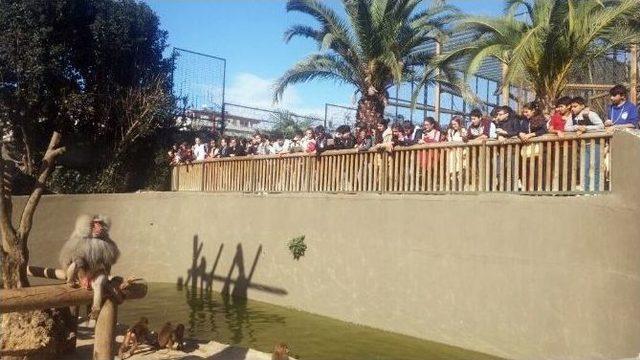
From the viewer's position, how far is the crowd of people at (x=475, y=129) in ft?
28.2

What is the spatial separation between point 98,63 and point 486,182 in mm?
14006

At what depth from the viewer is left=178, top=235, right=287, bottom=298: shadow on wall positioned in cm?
1387

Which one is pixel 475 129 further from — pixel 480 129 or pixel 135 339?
pixel 135 339

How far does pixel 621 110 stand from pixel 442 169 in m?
2.94

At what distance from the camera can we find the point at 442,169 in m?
10.2

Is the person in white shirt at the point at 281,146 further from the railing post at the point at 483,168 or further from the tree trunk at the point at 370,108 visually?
the railing post at the point at 483,168

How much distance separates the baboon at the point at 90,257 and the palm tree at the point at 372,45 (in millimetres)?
8487

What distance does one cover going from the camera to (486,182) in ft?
31.1

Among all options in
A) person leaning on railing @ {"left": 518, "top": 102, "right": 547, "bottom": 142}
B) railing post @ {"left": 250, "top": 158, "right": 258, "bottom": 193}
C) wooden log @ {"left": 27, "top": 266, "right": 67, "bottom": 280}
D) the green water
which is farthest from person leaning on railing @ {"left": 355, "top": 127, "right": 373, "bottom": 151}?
wooden log @ {"left": 27, "top": 266, "right": 67, "bottom": 280}

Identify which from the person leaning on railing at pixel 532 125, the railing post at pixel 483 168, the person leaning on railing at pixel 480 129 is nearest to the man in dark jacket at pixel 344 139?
the person leaning on railing at pixel 480 129

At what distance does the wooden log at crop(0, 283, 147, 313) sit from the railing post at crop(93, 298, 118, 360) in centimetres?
23

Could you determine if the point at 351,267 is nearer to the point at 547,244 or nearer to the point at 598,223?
the point at 547,244

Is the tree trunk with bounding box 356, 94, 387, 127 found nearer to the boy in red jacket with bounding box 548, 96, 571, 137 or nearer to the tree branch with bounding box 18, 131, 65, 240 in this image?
the boy in red jacket with bounding box 548, 96, 571, 137

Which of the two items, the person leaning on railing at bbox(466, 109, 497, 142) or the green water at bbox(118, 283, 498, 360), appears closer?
the green water at bbox(118, 283, 498, 360)
